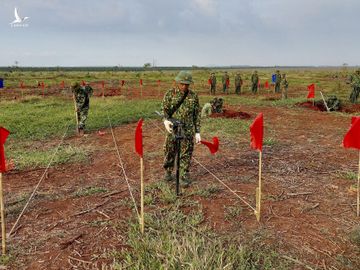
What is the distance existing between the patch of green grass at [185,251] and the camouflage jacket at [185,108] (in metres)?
1.72

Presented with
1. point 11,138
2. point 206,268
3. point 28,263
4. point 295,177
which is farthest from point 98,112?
point 206,268

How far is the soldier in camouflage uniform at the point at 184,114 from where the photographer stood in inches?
208

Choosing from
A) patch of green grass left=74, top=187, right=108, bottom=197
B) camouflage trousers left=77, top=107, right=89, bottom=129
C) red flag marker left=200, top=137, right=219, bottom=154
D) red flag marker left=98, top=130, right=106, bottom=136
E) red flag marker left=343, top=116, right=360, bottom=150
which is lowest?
red flag marker left=98, top=130, right=106, bottom=136

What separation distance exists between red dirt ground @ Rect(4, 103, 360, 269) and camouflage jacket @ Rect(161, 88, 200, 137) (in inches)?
39.9

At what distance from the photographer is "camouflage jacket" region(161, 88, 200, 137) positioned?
17.7 feet

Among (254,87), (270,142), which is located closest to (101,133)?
(270,142)

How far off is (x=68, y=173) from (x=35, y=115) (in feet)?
26.4

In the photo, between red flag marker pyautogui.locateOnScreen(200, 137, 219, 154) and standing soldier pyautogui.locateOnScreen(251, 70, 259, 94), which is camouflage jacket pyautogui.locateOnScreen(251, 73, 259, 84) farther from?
red flag marker pyautogui.locateOnScreen(200, 137, 219, 154)

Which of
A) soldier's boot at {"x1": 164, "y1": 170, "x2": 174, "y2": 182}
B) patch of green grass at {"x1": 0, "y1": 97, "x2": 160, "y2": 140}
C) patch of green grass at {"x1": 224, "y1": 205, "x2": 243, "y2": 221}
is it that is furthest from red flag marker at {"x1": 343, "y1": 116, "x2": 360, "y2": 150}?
patch of green grass at {"x1": 0, "y1": 97, "x2": 160, "y2": 140}

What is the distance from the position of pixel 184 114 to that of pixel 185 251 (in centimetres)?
253

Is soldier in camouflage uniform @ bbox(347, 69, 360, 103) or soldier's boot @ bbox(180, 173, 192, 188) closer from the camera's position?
soldier's boot @ bbox(180, 173, 192, 188)

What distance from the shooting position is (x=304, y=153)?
789 centimetres

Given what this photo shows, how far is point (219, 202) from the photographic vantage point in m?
5.12

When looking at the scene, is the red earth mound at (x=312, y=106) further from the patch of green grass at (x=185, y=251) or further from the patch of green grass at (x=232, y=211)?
the patch of green grass at (x=185, y=251)
